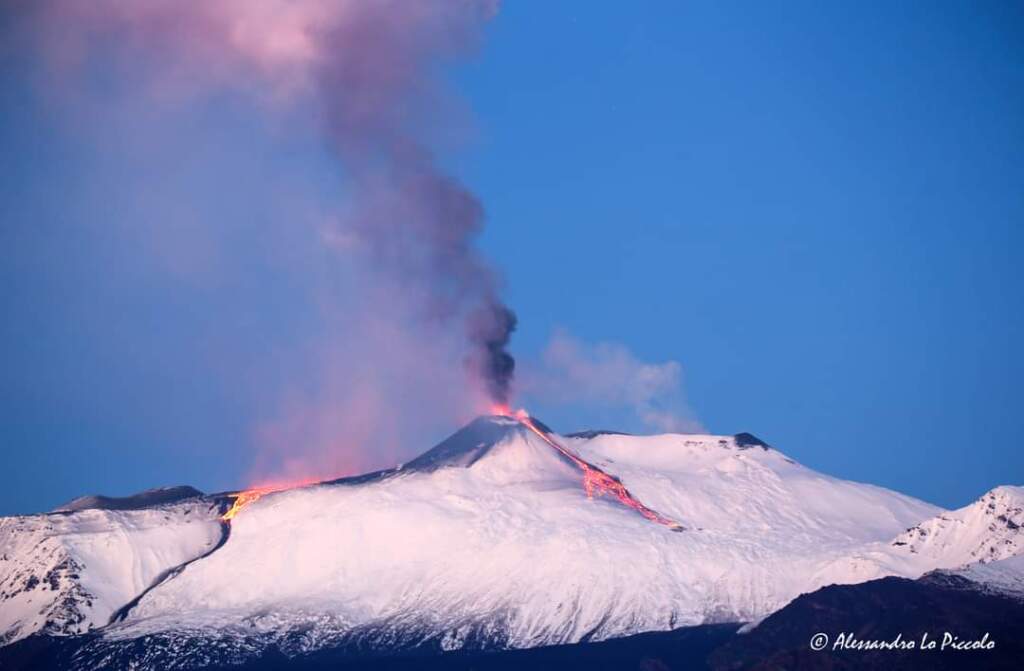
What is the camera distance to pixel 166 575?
149m

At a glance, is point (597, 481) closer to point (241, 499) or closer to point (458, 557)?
point (458, 557)

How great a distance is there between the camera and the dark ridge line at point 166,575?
5574 inches

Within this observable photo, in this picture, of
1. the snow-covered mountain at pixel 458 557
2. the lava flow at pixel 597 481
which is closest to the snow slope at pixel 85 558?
the snow-covered mountain at pixel 458 557

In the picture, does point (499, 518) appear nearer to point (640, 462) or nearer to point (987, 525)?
point (640, 462)

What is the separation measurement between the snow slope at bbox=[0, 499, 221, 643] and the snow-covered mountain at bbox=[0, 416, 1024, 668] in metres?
0.22

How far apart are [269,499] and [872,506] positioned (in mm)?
78124

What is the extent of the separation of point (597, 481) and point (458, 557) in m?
29.2

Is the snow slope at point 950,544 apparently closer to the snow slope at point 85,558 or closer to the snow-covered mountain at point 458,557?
the snow-covered mountain at point 458,557

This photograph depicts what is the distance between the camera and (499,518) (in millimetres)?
160250

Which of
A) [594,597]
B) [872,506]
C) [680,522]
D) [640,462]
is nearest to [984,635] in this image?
[594,597]

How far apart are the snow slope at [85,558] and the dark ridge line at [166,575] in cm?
56

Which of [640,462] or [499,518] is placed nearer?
[499,518]

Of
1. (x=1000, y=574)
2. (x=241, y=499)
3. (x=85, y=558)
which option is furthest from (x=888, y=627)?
(x=85, y=558)

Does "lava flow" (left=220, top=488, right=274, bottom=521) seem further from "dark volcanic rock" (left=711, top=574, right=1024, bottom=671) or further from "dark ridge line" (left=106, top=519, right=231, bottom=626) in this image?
"dark volcanic rock" (left=711, top=574, right=1024, bottom=671)
